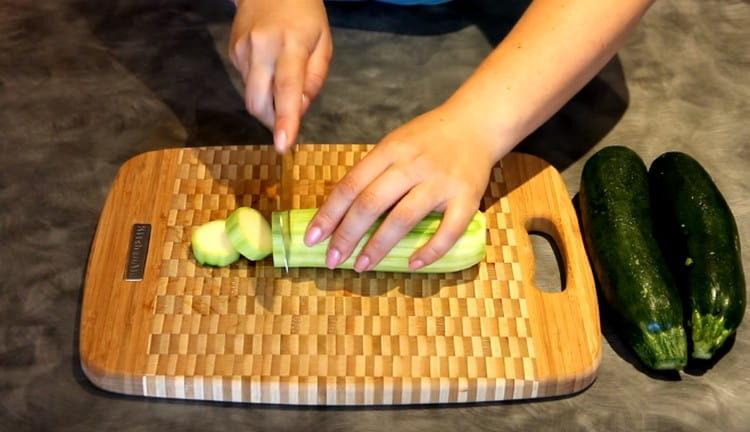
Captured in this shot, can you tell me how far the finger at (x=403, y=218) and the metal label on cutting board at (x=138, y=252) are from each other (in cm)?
50

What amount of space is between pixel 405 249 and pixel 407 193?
0.13 m

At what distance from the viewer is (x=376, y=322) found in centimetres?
155

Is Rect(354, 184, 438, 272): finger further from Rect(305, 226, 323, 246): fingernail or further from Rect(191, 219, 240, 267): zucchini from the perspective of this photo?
Rect(191, 219, 240, 267): zucchini

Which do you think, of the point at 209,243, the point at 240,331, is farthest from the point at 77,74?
the point at 240,331

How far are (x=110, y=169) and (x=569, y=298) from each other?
1.16 m

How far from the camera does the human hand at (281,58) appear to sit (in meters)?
1.45

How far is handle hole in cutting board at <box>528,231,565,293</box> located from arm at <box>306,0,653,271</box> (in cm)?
28

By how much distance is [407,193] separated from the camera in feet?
4.93

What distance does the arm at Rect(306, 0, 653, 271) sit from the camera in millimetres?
1493

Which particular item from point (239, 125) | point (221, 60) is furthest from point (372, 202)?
point (221, 60)

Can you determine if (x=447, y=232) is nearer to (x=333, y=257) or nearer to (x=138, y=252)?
(x=333, y=257)

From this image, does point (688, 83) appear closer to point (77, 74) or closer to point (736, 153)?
point (736, 153)

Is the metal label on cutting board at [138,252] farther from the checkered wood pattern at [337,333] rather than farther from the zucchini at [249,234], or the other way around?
the zucchini at [249,234]

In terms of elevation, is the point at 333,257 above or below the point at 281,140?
below
